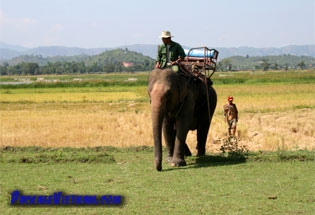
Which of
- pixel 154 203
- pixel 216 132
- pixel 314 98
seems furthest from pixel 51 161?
pixel 314 98

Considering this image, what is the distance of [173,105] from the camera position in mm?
11617

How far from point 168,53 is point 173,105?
1.36 metres

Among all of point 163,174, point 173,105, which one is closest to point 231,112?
point 173,105

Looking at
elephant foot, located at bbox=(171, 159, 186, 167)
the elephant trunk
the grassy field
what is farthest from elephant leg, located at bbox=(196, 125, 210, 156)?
the elephant trunk

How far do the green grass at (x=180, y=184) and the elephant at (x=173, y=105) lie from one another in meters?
0.51

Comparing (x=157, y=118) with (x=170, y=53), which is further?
(x=170, y=53)

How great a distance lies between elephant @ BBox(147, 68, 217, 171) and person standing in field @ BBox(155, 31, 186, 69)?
41cm

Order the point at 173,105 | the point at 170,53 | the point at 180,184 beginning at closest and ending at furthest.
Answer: the point at 180,184 → the point at 173,105 → the point at 170,53

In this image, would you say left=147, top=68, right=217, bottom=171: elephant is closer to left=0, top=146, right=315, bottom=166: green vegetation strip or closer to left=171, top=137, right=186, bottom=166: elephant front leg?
left=171, top=137, right=186, bottom=166: elephant front leg

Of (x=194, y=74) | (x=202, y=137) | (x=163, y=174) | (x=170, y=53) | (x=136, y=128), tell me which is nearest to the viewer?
(x=163, y=174)

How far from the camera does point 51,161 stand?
1252 centimetres

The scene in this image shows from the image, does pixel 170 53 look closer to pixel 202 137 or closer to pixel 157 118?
pixel 157 118

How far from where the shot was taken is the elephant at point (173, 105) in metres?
11.1

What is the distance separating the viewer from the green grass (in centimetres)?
812
